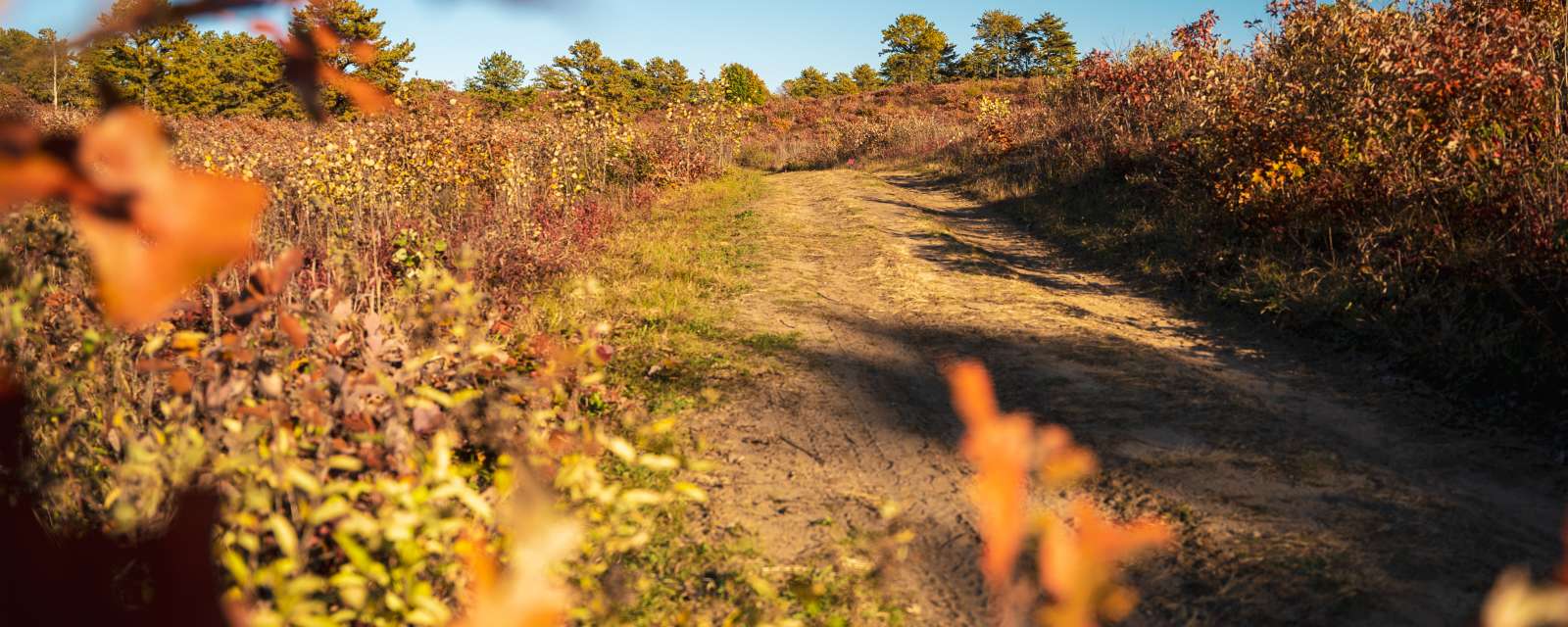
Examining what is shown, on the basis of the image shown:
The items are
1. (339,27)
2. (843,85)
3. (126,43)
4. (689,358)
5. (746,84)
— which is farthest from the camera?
(843,85)

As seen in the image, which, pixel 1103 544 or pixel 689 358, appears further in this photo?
pixel 689 358

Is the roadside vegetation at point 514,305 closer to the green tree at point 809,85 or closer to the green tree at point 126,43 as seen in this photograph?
the green tree at point 126,43

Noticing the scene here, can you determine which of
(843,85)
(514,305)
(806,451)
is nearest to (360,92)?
(806,451)

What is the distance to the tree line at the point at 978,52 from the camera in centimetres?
5344

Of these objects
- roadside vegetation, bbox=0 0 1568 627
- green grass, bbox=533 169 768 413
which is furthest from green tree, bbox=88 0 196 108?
green grass, bbox=533 169 768 413

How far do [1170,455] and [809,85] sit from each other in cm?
5499

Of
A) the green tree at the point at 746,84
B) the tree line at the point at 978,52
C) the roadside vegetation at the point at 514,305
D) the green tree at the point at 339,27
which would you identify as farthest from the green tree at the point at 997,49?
the green tree at the point at 339,27

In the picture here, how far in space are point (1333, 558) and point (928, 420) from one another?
1.82 meters

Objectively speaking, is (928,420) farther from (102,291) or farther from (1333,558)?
(102,291)

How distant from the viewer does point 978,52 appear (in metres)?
54.1

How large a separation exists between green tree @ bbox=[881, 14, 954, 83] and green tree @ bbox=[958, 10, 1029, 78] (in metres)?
1.65

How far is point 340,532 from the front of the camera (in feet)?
6.33

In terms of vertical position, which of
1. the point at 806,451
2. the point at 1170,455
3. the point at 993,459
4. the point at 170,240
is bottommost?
the point at 806,451

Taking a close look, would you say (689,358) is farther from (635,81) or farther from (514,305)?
(635,81)
